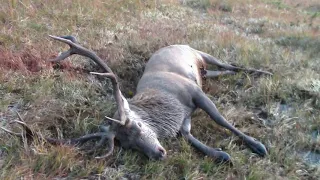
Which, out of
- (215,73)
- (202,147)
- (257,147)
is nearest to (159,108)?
(202,147)

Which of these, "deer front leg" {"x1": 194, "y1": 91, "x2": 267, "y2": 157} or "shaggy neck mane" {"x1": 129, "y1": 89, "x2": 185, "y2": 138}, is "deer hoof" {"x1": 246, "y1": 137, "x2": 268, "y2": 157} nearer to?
"deer front leg" {"x1": 194, "y1": 91, "x2": 267, "y2": 157}

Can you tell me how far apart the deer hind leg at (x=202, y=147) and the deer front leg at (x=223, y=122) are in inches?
13.1

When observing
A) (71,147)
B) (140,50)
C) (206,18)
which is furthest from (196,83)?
(206,18)

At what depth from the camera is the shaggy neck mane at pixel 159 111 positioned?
5180mm

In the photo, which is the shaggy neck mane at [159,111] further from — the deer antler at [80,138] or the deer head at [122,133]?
the deer antler at [80,138]

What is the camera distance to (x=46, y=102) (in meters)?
5.35

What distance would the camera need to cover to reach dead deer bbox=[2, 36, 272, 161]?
182 inches

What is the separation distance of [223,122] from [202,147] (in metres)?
0.58

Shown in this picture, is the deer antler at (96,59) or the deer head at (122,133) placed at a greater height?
the deer antler at (96,59)

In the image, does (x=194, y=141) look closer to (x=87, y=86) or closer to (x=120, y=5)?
(x=87, y=86)

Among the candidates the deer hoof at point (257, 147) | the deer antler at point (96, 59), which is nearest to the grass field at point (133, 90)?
the deer hoof at point (257, 147)

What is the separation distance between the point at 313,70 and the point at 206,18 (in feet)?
12.7

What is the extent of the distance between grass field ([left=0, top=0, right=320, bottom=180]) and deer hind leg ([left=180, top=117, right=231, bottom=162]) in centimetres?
10

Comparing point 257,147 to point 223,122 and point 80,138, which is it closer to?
point 223,122
